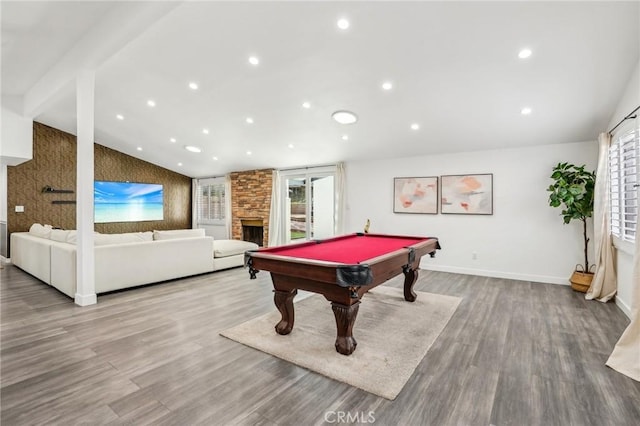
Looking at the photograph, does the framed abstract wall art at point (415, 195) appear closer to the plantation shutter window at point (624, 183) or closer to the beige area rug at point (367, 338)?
the beige area rug at point (367, 338)

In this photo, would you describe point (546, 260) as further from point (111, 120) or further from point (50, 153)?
point (50, 153)

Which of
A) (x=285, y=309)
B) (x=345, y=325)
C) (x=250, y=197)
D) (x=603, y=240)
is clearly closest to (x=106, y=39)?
(x=285, y=309)

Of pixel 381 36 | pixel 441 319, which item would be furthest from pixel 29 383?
pixel 381 36

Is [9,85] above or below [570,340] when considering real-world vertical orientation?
above

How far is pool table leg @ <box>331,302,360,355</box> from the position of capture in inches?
98.4

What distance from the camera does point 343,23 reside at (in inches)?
124

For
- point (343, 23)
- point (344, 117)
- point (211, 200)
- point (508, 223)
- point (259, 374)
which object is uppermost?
point (343, 23)

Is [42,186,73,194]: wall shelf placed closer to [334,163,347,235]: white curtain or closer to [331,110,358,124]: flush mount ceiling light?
[334,163,347,235]: white curtain

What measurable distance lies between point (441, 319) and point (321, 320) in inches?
51.4

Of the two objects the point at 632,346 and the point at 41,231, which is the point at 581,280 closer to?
the point at 632,346

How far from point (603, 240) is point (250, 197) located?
755 cm

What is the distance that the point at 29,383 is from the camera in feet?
6.89

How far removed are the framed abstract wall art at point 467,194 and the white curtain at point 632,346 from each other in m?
3.01

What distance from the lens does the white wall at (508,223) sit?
16.1ft
